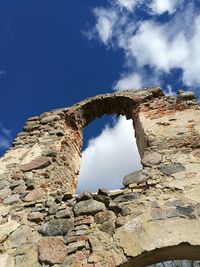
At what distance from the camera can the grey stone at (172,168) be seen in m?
3.63

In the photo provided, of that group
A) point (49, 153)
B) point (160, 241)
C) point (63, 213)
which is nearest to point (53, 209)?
point (63, 213)

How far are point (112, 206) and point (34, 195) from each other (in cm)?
119

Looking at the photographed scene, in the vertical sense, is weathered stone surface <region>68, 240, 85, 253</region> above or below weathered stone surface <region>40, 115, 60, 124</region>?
below

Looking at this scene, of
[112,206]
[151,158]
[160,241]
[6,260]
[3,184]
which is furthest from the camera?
[3,184]

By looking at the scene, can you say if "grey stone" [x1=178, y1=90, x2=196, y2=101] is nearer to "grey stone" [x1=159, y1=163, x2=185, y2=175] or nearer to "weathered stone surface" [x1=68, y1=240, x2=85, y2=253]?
"grey stone" [x1=159, y1=163, x2=185, y2=175]

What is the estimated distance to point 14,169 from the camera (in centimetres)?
463

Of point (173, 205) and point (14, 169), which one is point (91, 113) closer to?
point (14, 169)

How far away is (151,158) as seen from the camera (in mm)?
3910

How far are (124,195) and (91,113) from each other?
10.6ft

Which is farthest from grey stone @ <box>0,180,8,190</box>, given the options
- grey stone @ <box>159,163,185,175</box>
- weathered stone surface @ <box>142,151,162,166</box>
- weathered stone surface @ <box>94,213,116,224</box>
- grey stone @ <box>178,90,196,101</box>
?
grey stone @ <box>178,90,196,101</box>

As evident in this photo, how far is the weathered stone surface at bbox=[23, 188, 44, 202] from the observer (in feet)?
12.9

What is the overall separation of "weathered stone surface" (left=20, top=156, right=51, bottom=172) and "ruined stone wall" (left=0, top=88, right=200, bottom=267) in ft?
0.05

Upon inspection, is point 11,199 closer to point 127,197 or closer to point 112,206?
point 112,206

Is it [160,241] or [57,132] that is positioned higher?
[57,132]
